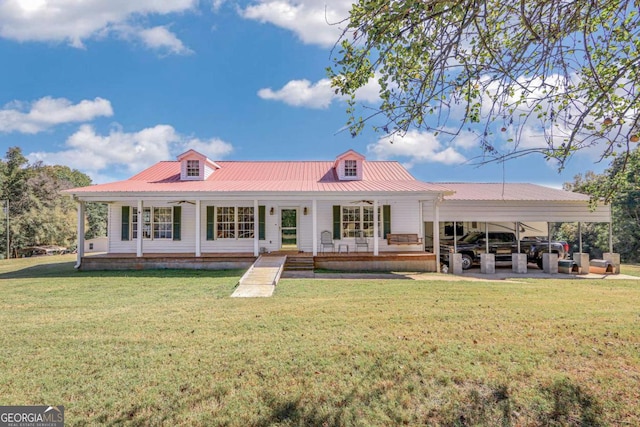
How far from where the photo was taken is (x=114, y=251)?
1377cm

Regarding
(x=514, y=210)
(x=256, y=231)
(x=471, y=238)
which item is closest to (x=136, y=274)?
(x=256, y=231)

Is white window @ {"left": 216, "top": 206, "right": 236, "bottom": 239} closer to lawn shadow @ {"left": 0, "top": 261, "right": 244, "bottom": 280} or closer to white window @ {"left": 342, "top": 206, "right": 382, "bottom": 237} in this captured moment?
lawn shadow @ {"left": 0, "top": 261, "right": 244, "bottom": 280}

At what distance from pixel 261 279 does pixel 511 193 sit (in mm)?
13266

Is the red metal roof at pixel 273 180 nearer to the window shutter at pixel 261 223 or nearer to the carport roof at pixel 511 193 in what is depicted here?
the window shutter at pixel 261 223

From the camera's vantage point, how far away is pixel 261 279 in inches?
357

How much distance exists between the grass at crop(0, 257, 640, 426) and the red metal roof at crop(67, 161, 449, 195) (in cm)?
656

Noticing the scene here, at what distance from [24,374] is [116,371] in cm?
93

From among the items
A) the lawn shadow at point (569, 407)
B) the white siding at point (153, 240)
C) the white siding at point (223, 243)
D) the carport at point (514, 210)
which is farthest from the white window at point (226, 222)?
the lawn shadow at point (569, 407)

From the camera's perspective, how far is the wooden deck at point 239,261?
12250 mm

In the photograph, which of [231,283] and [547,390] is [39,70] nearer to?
[231,283]

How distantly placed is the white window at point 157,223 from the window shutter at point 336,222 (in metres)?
7.04

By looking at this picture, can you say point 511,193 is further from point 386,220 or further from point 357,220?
point 357,220

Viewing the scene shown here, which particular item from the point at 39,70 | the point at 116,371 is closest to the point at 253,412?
the point at 116,371

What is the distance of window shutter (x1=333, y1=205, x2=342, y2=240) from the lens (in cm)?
1412
